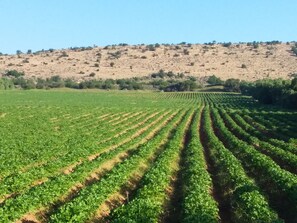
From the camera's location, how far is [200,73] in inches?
6501

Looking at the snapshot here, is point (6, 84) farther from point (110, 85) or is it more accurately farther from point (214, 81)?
point (214, 81)

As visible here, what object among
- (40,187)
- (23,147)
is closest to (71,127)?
(23,147)

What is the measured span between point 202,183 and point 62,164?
8076mm

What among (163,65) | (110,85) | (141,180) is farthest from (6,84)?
(141,180)

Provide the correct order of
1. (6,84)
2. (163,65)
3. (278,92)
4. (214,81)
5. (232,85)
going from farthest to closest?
(163,65) < (214,81) < (232,85) < (6,84) < (278,92)

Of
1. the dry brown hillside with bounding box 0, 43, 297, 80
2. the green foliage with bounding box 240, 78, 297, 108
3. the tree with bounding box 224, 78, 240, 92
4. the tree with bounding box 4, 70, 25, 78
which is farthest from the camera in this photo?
the dry brown hillside with bounding box 0, 43, 297, 80

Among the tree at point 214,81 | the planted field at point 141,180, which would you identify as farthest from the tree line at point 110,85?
the planted field at point 141,180

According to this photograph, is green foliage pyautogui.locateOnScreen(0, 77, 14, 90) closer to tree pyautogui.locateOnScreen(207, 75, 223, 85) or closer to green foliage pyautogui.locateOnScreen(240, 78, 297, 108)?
tree pyautogui.locateOnScreen(207, 75, 223, 85)

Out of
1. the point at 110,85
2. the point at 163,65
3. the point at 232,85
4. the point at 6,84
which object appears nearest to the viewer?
the point at 6,84

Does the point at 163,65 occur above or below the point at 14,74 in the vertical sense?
above

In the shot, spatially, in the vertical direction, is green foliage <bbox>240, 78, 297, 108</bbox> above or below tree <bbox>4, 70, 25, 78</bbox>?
above

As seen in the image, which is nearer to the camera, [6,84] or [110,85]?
[6,84]

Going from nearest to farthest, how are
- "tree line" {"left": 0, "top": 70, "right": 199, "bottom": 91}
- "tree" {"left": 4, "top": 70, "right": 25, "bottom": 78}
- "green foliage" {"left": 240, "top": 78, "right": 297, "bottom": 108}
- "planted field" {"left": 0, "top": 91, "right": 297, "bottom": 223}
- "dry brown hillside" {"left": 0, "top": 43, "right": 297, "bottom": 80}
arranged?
"planted field" {"left": 0, "top": 91, "right": 297, "bottom": 223}
"green foliage" {"left": 240, "top": 78, "right": 297, "bottom": 108}
"tree line" {"left": 0, "top": 70, "right": 199, "bottom": 91}
"tree" {"left": 4, "top": 70, "right": 25, "bottom": 78}
"dry brown hillside" {"left": 0, "top": 43, "right": 297, "bottom": 80}

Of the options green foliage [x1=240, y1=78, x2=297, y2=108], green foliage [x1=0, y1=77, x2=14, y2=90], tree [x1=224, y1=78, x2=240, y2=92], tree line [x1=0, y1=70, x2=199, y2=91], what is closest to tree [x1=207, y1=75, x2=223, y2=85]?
tree [x1=224, y1=78, x2=240, y2=92]
